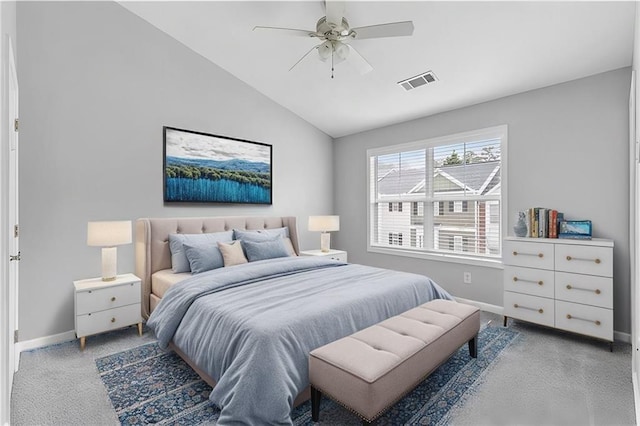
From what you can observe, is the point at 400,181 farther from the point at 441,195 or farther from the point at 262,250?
the point at 262,250

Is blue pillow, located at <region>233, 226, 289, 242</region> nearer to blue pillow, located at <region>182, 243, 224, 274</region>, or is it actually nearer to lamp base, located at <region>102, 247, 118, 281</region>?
blue pillow, located at <region>182, 243, 224, 274</region>

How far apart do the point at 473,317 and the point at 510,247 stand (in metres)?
1.18

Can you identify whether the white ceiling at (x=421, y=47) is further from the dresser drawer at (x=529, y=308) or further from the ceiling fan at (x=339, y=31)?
the dresser drawer at (x=529, y=308)

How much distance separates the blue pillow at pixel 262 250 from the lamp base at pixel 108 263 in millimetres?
1184

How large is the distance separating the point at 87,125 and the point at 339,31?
8.00 feet

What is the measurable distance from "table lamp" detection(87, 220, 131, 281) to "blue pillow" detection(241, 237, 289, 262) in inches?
43.5

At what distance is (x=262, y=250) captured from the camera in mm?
3506

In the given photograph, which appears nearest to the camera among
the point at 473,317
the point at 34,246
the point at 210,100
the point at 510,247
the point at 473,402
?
the point at 473,402

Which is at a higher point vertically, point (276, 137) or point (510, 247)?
point (276, 137)

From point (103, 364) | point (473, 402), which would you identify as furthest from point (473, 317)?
point (103, 364)

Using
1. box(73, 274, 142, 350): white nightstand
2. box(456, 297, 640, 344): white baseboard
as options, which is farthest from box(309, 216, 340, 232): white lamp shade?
box(73, 274, 142, 350): white nightstand

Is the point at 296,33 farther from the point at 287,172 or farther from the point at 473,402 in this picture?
the point at 473,402

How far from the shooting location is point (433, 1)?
2523mm

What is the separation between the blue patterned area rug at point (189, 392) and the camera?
1.84 m
